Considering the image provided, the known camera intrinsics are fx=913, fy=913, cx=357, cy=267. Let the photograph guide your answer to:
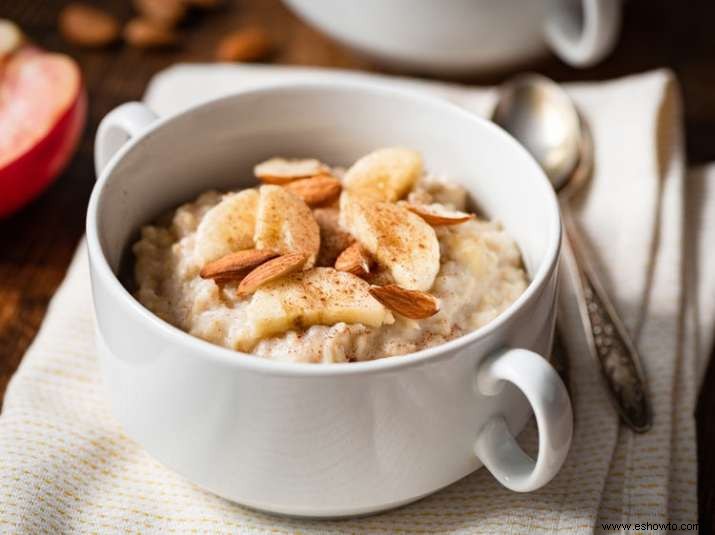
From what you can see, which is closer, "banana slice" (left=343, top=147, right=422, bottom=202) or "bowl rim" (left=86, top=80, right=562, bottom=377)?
"bowl rim" (left=86, top=80, right=562, bottom=377)

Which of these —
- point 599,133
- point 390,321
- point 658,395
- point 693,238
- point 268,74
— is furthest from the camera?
point 268,74

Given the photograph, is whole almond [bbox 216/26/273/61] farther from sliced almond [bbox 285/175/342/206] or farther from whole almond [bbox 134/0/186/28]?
Answer: sliced almond [bbox 285/175/342/206]

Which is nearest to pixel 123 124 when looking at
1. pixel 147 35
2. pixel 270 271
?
pixel 270 271

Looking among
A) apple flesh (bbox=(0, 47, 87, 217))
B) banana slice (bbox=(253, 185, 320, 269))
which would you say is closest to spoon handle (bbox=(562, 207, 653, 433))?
banana slice (bbox=(253, 185, 320, 269))

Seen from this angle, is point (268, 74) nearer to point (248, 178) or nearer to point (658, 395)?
point (248, 178)

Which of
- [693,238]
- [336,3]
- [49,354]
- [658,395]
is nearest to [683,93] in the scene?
[693,238]

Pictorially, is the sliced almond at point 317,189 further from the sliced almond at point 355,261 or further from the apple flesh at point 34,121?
the apple flesh at point 34,121

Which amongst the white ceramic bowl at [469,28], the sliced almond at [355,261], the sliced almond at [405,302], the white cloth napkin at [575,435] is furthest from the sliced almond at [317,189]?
the white ceramic bowl at [469,28]
